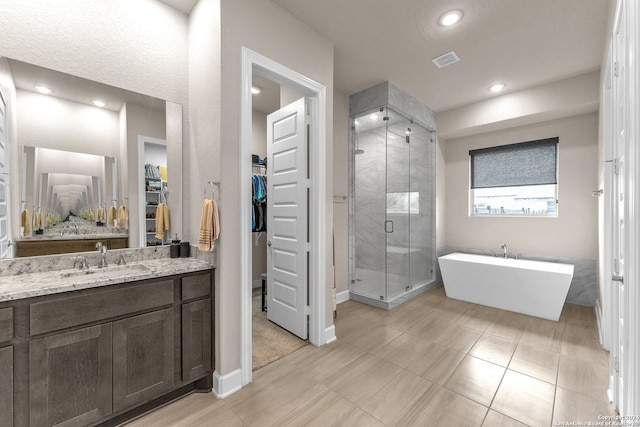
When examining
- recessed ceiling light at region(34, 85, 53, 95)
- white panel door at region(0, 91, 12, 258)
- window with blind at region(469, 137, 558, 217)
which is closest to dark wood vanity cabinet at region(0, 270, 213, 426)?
white panel door at region(0, 91, 12, 258)

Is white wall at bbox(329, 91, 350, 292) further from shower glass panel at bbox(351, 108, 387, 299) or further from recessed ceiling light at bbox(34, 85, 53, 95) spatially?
recessed ceiling light at bbox(34, 85, 53, 95)

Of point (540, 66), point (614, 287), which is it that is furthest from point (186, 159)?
point (540, 66)

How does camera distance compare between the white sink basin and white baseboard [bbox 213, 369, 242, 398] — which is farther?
white baseboard [bbox 213, 369, 242, 398]

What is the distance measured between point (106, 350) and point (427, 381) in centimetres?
214

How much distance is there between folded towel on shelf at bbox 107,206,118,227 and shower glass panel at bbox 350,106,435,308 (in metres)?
2.72

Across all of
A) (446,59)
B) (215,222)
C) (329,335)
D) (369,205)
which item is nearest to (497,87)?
(446,59)

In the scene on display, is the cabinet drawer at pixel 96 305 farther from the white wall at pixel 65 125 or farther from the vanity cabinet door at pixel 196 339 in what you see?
the white wall at pixel 65 125

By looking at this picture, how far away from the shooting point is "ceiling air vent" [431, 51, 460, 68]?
9.49 feet

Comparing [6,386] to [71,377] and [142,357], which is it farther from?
[142,357]

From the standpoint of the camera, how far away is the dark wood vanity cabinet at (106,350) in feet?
4.33

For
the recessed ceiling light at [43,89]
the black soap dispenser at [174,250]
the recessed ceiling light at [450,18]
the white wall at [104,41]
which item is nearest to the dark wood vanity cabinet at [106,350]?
the black soap dispenser at [174,250]

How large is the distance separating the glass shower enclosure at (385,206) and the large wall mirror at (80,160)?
2350 millimetres

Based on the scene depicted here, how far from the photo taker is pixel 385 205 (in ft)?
11.7

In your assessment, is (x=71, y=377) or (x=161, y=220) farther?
(x=161, y=220)
